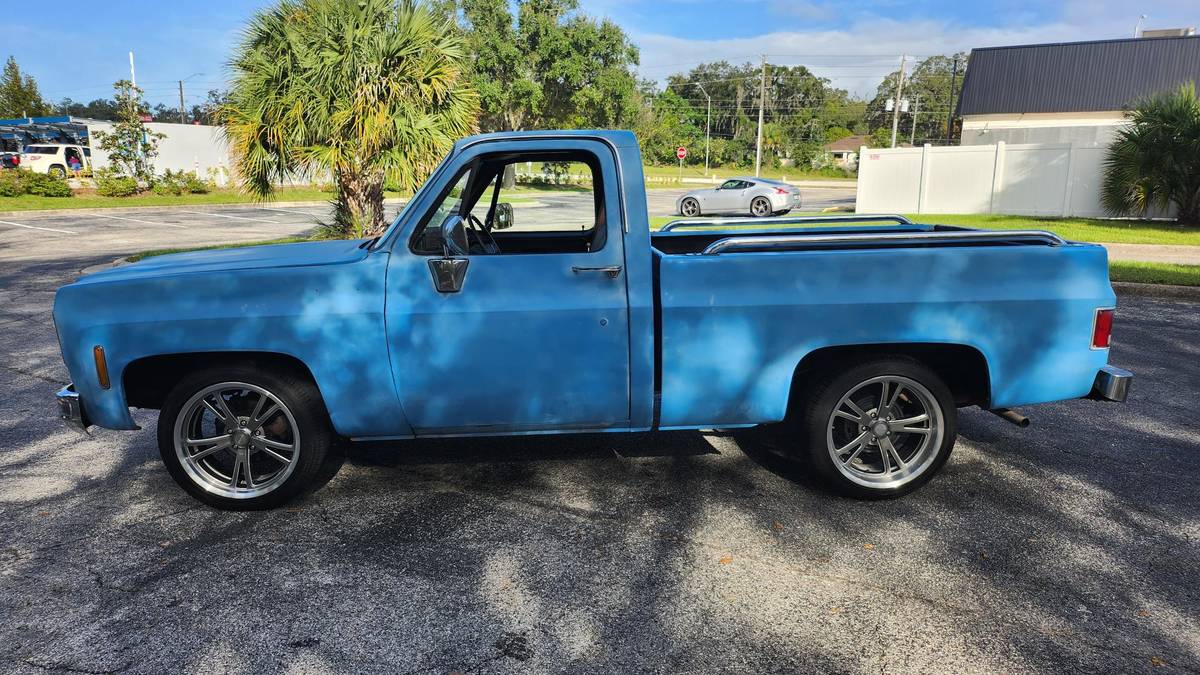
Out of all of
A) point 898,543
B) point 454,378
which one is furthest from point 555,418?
point 898,543

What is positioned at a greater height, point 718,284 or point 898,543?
point 718,284

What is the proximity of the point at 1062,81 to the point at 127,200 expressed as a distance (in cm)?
4040

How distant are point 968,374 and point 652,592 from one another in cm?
228

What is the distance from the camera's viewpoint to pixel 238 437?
409 cm

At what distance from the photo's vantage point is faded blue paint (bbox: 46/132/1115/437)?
3859 mm

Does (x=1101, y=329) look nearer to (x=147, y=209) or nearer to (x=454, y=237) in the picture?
(x=454, y=237)

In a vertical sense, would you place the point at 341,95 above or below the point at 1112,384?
above

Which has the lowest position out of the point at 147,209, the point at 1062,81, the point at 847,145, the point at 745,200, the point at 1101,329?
the point at 147,209

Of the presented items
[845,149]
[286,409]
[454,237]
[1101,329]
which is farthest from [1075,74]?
[845,149]

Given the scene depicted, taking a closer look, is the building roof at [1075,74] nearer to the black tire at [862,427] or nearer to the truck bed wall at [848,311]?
the truck bed wall at [848,311]

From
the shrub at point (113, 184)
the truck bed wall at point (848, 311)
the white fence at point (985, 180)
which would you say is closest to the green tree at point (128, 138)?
the shrub at point (113, 184)

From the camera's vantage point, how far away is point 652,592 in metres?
3.37

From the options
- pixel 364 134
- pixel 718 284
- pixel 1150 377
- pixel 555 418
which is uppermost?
pixel 364 134

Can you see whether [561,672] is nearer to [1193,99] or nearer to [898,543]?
[898,543]
